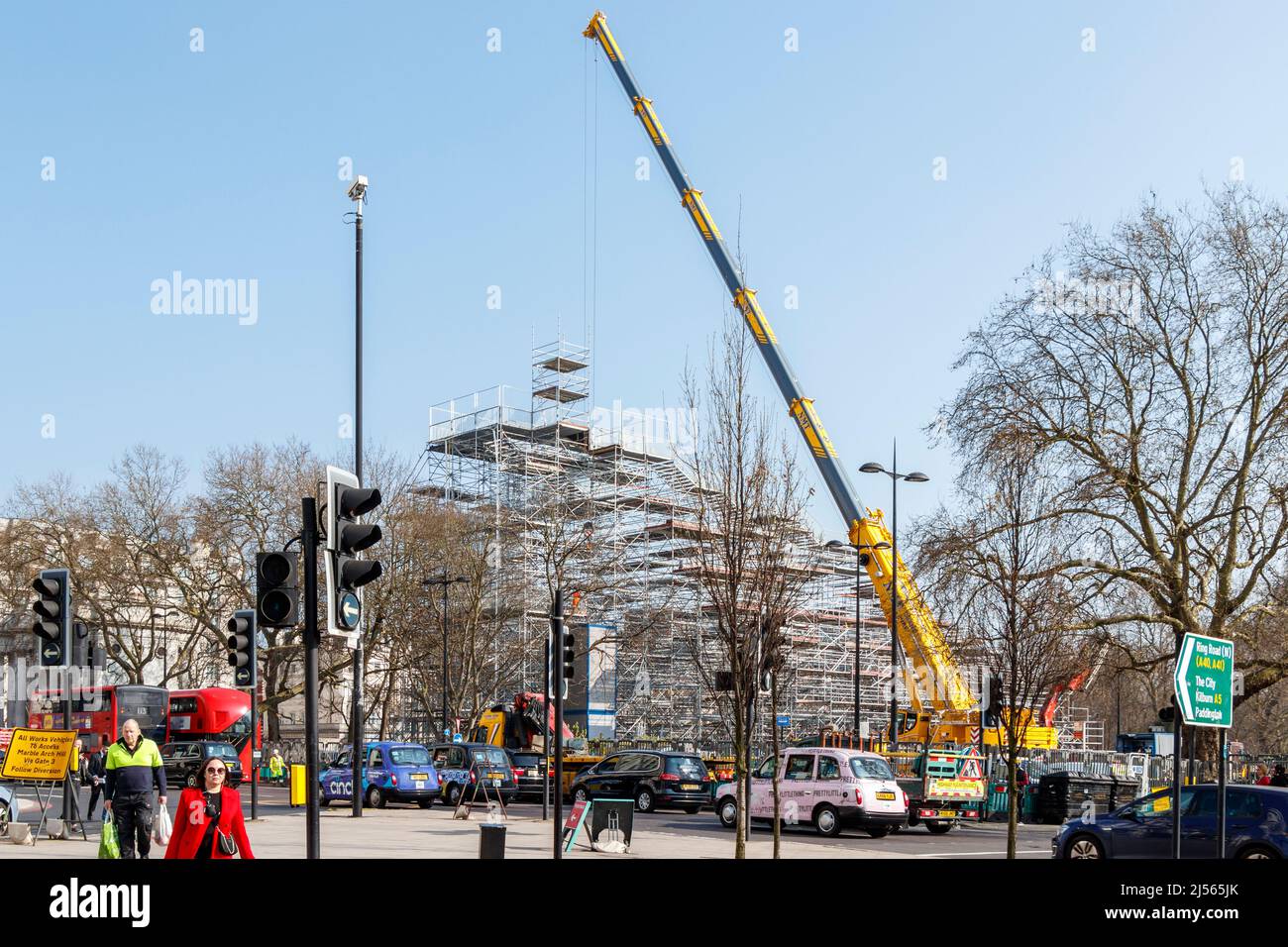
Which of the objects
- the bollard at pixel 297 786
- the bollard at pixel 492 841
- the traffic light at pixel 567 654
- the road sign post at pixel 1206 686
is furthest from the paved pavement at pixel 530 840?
the road sign post at pixel 1206 686

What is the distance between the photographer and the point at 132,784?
50.6 ft

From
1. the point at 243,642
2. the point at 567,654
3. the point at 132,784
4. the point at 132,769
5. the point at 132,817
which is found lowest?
the point at 132,817

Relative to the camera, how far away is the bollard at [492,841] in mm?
15164

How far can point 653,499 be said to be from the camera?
67.0 meters

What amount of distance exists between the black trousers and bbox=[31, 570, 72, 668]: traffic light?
4.50 meters

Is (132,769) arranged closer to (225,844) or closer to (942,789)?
(225,844)

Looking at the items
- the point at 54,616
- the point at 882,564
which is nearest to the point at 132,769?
the point at 54,616

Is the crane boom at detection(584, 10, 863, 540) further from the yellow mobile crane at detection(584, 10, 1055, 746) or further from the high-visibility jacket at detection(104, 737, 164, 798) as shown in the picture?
the high-visibility jacket at detection(104, 737, 164, 798)

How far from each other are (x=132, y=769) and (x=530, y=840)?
32.1 feet

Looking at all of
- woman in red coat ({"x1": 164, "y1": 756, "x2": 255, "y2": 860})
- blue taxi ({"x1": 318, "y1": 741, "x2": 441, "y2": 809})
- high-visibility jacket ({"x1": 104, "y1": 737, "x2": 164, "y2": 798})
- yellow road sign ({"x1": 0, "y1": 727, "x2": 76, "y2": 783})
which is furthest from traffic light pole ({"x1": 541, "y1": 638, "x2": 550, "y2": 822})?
woman in red coat ({"x1": 164, "y1": 756, "x2": 255, "y2": 860})

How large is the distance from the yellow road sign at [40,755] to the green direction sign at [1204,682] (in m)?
16.3
